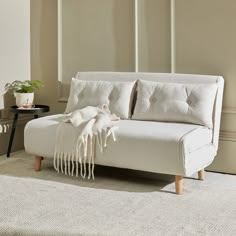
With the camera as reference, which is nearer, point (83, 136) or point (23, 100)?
point (83, 136)

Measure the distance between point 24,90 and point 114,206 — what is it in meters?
1.97

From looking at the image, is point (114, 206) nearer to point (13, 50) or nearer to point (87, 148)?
point (87, 148)

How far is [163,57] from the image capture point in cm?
403

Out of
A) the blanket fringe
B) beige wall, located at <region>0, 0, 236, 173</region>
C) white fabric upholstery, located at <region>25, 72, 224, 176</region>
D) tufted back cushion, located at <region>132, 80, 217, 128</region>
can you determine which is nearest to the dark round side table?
white fabric upholstery, located at <region>25, 72, 224, 176</region>

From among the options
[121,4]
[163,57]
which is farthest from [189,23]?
[121,4]

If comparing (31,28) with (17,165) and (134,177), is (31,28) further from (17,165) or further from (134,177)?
(134,177)

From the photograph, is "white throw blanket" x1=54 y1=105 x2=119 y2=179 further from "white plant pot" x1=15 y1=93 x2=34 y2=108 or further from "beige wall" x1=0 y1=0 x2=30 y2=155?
"beige wall" x1=0 y1=0 x2=30 y2=155

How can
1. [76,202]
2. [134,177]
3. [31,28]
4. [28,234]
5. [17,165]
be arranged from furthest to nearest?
[31,28], [17,165], [134,177], [76,202], [28,234]

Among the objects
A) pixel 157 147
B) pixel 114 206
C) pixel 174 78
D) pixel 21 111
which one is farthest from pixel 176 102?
pixel 21 111

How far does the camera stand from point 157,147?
10.4 ft

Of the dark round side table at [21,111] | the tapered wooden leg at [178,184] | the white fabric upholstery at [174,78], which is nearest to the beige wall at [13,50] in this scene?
the dark round side table at [21,111]

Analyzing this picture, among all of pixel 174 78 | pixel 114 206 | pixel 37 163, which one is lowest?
pixel 114 206

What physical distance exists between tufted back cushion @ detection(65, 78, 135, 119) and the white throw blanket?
19cm

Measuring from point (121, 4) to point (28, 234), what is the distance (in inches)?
97.2
